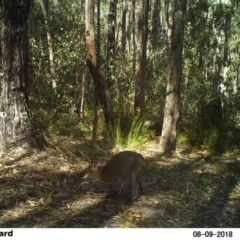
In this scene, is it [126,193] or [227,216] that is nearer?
[227,216]

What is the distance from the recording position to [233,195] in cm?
622

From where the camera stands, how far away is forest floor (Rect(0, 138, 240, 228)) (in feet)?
15.8

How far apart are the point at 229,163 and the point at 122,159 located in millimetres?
3421

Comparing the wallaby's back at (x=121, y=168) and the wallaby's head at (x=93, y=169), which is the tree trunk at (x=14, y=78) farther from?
the wallaby's back at (x=121, y=168)

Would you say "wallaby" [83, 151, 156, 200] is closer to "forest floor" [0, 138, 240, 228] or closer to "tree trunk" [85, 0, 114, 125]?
"forest floor" [0, 138, 240, 228]

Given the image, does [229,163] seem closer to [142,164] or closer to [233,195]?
[233,195]

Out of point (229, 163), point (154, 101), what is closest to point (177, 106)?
point (229, 163)

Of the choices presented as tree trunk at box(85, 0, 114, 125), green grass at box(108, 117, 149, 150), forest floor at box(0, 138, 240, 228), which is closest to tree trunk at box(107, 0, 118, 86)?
tree trunk at box(85, 0, 114, 125)

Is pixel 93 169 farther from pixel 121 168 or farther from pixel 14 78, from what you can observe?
pixel 14 78

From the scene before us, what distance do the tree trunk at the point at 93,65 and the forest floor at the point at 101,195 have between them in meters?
1.75

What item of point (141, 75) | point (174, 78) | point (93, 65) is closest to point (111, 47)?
point (141, 75)

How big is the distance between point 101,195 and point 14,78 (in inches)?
98.5

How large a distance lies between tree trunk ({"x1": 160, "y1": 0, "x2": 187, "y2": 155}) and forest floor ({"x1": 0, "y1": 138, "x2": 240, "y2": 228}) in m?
0.78

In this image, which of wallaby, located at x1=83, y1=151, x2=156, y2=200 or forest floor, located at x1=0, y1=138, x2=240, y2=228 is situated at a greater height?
wallaby, located at x1=83, y1=151, x2=156, y2=200
